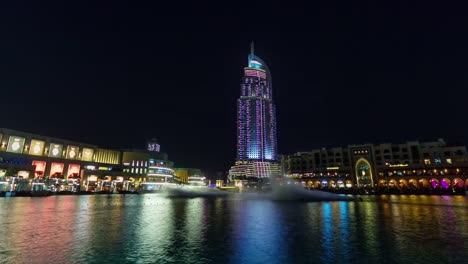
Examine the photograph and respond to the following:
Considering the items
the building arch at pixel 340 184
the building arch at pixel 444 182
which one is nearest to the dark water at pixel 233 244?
the building arch at pixel 444 182

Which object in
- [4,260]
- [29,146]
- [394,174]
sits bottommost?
[4,260]

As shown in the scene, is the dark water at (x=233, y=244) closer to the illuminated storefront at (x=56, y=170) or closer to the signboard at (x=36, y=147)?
the illuminated storefront at (x=56, y=170)

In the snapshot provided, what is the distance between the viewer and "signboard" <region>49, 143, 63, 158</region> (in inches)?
4574

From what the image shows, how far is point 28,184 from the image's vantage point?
98.0m

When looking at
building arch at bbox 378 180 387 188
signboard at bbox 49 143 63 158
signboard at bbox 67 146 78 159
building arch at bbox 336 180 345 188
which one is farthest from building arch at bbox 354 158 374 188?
signboard at bbox 49 143 63 158

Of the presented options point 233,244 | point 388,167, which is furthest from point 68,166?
point 388,167

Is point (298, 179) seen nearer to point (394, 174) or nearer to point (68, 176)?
point (394, 174)

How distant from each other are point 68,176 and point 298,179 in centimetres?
12720

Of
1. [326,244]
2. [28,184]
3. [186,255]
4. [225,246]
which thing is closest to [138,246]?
[186,255]

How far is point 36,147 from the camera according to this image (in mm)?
111188

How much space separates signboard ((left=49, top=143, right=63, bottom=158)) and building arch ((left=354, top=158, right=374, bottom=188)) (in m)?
150

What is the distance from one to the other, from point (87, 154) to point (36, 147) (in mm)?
25100

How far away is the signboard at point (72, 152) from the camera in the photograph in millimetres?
123469

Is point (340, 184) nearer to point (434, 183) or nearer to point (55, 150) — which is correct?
point (434, 183)
